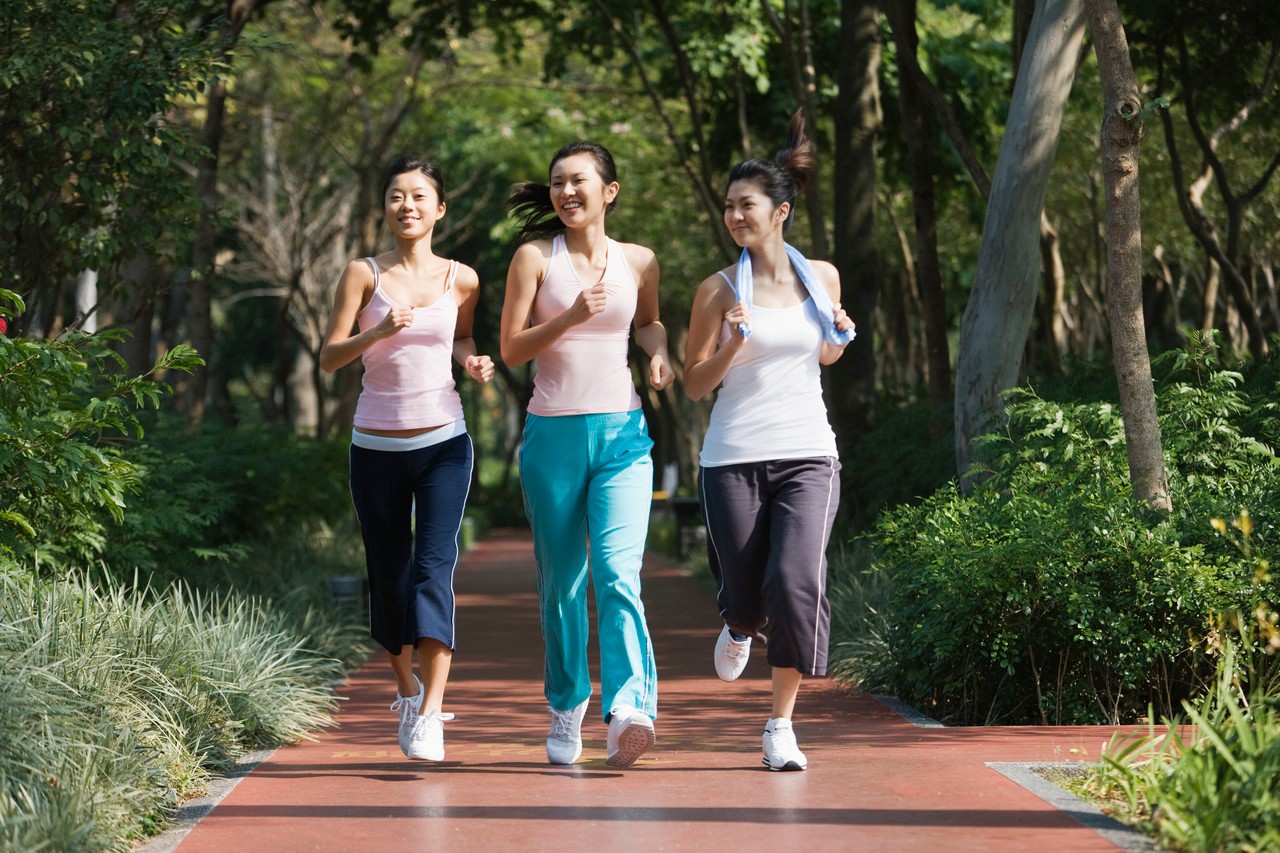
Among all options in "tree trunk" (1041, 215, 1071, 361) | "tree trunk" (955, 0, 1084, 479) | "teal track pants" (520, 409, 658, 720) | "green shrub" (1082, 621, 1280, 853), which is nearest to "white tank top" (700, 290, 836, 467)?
"teal track pants" (520, 409, 658, 720)

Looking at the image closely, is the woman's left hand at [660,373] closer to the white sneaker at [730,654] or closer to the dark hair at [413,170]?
the white sneaker at [730,654]

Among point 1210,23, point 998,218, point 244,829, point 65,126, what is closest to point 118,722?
point 244,829

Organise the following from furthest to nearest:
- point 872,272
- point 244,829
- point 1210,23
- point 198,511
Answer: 1. point 1210,23
2. point 872,272
3. point 198,511
4. point 244,829

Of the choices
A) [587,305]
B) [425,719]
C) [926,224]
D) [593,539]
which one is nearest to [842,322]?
[587,305]

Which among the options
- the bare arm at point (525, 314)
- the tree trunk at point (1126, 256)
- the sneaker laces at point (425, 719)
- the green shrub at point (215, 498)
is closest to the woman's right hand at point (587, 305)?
the bare arm at point (525, 314)

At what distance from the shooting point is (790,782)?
231 inches

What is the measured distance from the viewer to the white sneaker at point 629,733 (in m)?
5.94

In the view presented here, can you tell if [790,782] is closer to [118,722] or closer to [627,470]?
[627,470]

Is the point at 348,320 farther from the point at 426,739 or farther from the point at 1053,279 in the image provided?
the point at 1053,279

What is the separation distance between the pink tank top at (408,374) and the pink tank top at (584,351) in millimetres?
377

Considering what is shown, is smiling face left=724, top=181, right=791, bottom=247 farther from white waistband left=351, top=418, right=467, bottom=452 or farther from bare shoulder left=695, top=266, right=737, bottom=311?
white waistband left=351, top=418, right=467, bottom=452

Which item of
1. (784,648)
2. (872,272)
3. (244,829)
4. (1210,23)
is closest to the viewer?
(244,829)

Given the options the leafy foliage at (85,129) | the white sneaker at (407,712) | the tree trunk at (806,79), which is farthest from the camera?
the tree trunk at (806,79)

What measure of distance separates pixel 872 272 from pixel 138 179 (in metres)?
6.83
